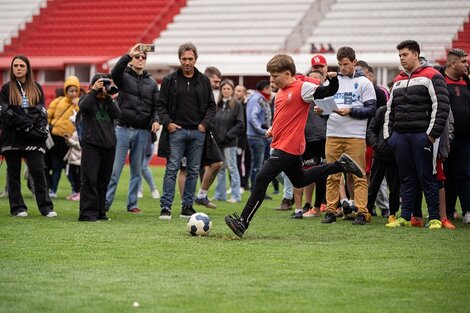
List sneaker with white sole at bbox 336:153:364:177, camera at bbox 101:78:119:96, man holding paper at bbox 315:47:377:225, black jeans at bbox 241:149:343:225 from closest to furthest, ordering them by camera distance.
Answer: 1. black jeans at bbox 241:149:343:225
2. sneaker with white sole at bbox 336:153:364:177
3. man holding paper at bbox 315:47:377:225
4. camera at bbox 101:78:119:96

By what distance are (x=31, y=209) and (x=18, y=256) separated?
5468mm

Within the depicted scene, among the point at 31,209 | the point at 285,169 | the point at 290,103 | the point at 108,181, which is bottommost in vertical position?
the point at 31,209

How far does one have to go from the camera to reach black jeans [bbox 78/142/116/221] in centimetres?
1252

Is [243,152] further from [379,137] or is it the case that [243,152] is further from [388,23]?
[388,23]

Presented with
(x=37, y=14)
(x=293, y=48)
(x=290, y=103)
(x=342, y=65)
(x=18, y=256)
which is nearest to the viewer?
(x=18, y=256)

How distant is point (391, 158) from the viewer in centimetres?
1304

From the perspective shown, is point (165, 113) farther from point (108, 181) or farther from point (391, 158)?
point (391, 158)

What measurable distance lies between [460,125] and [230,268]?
5501mm

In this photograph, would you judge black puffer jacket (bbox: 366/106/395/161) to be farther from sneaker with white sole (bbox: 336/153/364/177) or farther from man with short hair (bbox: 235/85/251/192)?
man with short hair (bbox: 235/85/251/192)

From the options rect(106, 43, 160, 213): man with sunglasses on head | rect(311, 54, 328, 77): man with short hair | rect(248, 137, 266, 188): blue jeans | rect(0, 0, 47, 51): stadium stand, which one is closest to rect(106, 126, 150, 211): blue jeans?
rect(106, 43, 160, 213): man with sunglasses on head

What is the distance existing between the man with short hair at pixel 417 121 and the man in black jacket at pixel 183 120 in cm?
254

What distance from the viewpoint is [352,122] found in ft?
40.5

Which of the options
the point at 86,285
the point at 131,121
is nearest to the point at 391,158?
the point at 131,121

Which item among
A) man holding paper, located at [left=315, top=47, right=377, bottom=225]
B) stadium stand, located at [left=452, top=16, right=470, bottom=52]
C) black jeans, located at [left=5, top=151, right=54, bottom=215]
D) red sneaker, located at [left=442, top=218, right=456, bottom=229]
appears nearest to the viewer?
red sneaker, located at [left=442, top=218, right=456, bottom=229]
